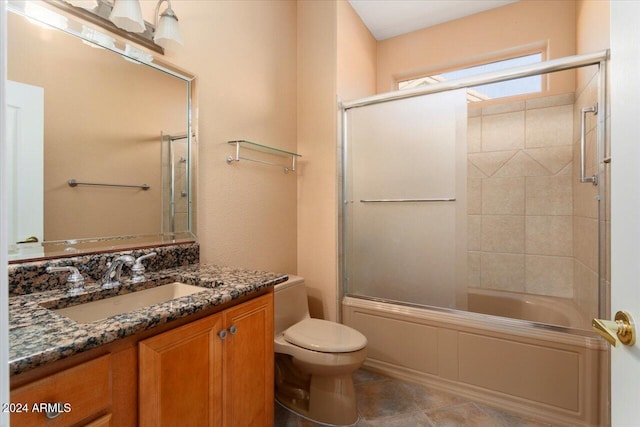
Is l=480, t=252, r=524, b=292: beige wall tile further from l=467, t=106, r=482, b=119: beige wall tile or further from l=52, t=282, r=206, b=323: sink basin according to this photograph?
l=52, t=282, r=206, b=323: sink basin

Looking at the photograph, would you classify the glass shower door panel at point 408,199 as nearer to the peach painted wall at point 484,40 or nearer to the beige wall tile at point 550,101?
the beige wall tile at point 550,101

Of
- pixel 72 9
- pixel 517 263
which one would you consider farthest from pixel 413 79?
pixel 72 9

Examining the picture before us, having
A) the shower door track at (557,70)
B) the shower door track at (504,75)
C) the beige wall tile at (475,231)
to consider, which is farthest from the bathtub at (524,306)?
the shower door track at (504,75)

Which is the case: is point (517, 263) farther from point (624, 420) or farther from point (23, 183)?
point (23, 183)

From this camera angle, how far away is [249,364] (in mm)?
1176

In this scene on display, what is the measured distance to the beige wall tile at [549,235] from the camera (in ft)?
Answer: 7.55

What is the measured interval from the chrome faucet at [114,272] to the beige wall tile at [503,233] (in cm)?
263

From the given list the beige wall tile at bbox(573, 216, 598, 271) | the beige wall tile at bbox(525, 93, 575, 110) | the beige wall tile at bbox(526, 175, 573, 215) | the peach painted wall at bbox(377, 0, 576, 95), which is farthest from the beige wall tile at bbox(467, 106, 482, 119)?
the beige wall tile at bbox(573, 216, 598, 271)

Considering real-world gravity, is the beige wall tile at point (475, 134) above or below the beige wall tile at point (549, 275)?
above

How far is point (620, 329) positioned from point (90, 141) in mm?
1707

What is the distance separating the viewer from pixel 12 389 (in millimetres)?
585

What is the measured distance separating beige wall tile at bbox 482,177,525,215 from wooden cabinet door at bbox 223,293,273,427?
217 cm

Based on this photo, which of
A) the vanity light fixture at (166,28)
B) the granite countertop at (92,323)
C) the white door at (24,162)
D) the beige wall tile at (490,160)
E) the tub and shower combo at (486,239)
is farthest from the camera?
the beige wall tile at (490,160)

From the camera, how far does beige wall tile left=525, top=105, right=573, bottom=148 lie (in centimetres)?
229
